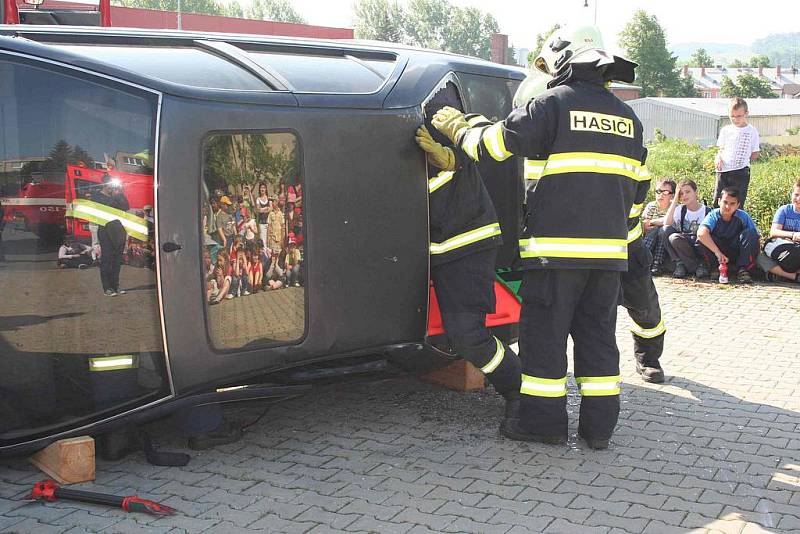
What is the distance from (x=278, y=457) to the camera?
430 centimetres

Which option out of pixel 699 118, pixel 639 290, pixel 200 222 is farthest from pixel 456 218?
pixel 699 118

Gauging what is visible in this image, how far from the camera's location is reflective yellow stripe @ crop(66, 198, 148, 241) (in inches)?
146

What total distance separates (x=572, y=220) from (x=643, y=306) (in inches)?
53.6

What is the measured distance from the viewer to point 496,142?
13.9 feet

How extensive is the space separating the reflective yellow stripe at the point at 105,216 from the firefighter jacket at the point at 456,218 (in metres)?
1.41

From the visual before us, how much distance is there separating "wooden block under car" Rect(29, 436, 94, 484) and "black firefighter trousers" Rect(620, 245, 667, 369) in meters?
2.84

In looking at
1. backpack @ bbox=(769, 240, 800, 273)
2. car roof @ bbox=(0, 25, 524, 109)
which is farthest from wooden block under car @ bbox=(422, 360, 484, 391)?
backpack @ bbox=(769, 240, 800, 273)

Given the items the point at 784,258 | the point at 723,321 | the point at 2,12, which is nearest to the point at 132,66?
the point at 2,12

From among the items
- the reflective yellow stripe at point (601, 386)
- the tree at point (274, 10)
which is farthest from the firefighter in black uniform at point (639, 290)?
the tree at point (274, 10)

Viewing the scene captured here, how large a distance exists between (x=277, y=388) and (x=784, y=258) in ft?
19.9

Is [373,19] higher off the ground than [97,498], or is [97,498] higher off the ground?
[373,19]

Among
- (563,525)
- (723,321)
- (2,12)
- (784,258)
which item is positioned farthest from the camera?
(784,258)

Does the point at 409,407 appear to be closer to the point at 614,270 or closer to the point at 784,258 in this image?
the point at 614,270

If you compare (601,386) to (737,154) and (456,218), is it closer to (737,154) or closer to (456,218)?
(456,218)
